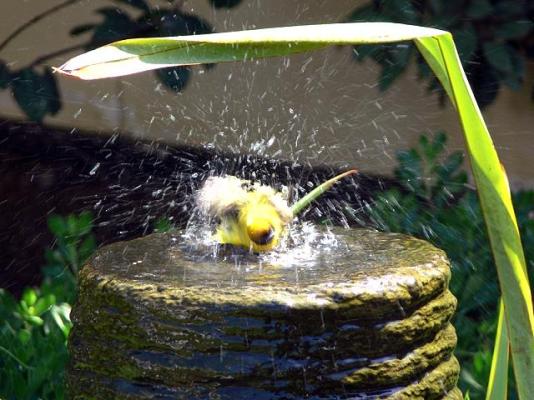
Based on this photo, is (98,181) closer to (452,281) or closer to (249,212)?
(452,281)

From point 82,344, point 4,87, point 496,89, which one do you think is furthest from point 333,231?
point 4,87

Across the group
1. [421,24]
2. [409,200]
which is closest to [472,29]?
[421,24]

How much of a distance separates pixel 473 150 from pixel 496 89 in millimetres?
3116

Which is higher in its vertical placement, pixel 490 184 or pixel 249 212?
pixel 490 184

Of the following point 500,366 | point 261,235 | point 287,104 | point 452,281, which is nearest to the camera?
point 500,366

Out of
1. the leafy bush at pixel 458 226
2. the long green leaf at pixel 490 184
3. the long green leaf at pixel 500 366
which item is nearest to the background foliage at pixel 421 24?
the leafy bush at pixel 458 226

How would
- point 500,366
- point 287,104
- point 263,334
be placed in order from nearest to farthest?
point 500,366 < point 263,334 < point 287,104

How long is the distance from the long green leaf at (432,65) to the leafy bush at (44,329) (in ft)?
5.79

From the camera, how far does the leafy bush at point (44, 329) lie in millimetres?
2584

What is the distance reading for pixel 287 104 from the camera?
512 cm

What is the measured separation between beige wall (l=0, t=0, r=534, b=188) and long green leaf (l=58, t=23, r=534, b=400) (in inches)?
154

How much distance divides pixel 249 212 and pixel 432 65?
1.22 m

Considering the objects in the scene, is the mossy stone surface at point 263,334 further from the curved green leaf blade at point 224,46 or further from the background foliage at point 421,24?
the background foliage at point 421,24

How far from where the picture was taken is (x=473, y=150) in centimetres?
85
